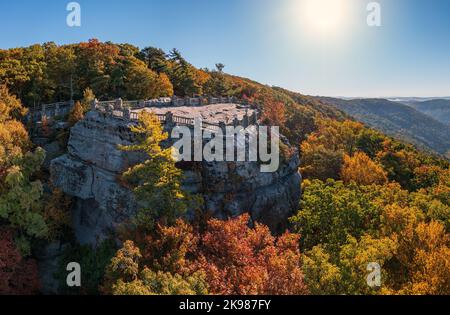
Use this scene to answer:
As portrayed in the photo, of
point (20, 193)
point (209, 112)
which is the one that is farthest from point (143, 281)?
point (209, 112)

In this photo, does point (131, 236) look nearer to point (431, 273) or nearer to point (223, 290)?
point (223, 290)

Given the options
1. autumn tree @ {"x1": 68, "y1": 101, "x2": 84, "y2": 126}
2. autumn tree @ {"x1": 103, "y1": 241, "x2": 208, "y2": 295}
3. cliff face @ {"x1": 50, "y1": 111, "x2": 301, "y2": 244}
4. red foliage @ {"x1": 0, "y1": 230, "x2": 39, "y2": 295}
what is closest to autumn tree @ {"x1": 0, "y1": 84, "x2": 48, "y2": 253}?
red foliage @ {"x1": 0, "y1": 230, "x2": 39, "y2": 295}

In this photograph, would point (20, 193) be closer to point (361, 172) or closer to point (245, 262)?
point (245, 262)

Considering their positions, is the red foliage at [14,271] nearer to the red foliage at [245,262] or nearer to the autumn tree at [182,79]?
the red foliage at [245,262]

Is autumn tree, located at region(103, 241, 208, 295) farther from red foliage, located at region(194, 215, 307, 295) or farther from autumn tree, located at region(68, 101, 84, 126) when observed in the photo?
autumn tree, located at region(68, 101, 84, 126)
